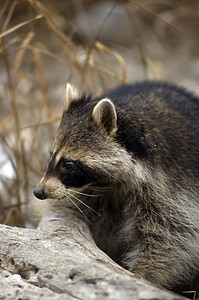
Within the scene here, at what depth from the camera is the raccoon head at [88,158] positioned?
3207mm

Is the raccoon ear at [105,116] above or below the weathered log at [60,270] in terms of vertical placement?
above

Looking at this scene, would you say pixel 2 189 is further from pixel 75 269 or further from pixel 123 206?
pixel 75 269

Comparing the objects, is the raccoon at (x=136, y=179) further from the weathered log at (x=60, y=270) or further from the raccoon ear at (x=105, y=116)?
the weathered log at (x=60, y=270)

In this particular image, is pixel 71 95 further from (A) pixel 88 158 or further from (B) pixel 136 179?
(B) pixel 136 179

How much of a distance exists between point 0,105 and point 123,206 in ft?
→ 15.6

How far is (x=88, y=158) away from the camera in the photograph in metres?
3.20

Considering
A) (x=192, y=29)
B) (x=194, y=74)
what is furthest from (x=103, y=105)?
(x=192, y=29)

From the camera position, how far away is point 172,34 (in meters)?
9.77

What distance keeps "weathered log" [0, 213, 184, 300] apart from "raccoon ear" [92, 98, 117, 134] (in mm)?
746

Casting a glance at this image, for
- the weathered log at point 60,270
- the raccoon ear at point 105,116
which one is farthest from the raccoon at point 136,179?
the weathered log at point 60,270

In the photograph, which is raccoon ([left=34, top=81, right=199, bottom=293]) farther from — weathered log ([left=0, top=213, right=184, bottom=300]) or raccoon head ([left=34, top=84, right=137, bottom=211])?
→ weathered log ([left=0, top=213, right=184, bottom=300])

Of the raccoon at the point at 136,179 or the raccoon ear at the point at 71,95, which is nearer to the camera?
the raccoon at the point at 136,179

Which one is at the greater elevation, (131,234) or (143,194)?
(143,194)

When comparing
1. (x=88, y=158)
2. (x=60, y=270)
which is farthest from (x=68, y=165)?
(x=60, y=270)
